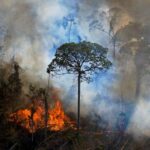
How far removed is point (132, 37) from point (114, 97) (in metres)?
8.43

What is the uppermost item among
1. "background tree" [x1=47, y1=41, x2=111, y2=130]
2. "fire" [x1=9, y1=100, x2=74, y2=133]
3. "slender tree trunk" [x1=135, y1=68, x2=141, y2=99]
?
"background tree" [x1=47, y1=41, x2=111, y2=130]

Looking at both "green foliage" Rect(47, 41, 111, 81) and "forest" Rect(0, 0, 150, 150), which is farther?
"forest" Rect(0, 0, 150, 150)

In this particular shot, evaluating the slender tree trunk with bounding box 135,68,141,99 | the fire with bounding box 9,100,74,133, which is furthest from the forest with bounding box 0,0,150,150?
the fire with bounding box 9,100,74,133

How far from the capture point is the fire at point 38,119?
40803 mm

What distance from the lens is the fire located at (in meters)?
40.8

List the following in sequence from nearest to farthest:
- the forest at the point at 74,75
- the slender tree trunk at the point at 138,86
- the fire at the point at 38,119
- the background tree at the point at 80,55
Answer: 1. the background tree at the point at 80,55
2. the forest at the point at 74,75
3. the fire at the point at 38,119
4. the slender tree trunk at the point at 138,86

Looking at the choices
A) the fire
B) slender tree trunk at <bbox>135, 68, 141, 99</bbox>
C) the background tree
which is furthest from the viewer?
slender tree trunk at <bbox>135, 68, 141, 99</bbox>

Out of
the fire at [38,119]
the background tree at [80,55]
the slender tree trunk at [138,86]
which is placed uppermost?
the background tree at [80,55]

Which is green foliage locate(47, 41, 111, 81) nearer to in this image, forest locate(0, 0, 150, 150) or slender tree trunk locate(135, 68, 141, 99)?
forest locate(0, 0, 150, 150)

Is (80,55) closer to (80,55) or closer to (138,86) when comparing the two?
(80,55)

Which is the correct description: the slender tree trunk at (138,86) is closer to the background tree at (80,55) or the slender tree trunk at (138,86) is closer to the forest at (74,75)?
the forest at (74,75)

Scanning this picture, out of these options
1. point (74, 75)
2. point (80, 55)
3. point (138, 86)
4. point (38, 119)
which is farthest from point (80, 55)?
point (138, 86)

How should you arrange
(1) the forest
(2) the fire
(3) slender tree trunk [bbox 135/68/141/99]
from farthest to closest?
(3) slender tree trunk [bbox 135/68/141/99]
(2) the fire
(1) the forest

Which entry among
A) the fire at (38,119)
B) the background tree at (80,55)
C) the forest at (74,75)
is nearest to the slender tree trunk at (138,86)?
the forest at (74,75)
